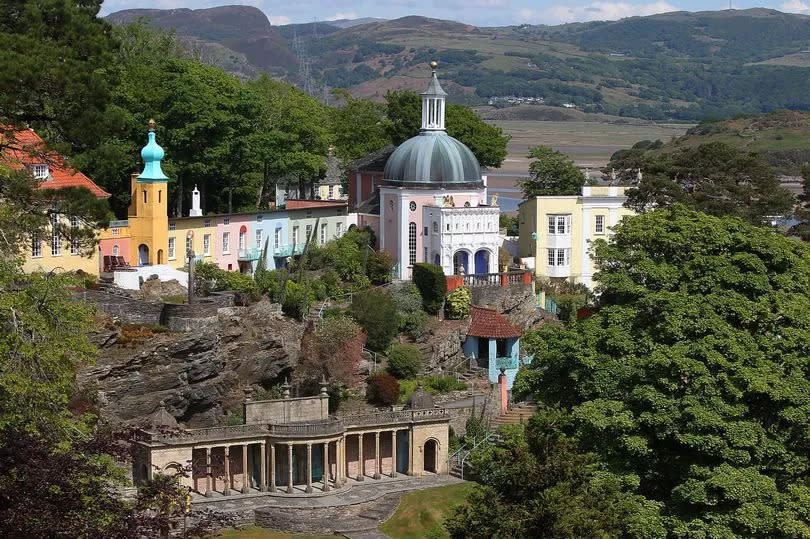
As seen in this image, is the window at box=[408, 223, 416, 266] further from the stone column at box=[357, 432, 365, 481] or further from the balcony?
the stone column at box=[357, 432, 365, 481]

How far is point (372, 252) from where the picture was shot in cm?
6931

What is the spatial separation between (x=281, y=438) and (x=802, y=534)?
22355 mm

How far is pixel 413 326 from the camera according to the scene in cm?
6400

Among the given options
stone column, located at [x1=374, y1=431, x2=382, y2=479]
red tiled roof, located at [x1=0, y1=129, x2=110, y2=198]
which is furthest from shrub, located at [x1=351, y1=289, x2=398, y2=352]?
red tiled roof, located at [x1=0, y1=129, x2=110, y2=198]

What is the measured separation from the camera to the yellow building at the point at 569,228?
244ft

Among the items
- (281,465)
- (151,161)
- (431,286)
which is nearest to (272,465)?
(281,465)

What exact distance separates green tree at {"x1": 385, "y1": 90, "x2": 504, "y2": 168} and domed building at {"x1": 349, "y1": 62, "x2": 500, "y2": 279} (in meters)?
9.55

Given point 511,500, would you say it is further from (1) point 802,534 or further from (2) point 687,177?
(2) point 687,177

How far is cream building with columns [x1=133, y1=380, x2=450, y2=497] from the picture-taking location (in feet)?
171

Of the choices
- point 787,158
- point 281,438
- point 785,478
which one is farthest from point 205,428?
point 787,158

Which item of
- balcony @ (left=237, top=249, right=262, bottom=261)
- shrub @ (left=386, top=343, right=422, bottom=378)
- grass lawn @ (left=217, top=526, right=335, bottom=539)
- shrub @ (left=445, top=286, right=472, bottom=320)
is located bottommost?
grass lawn @ (left=217, top=526, right=335, bottom=539)

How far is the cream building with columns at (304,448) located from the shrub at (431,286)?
27.2ft

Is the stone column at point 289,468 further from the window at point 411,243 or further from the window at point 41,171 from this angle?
the window at point 411,243

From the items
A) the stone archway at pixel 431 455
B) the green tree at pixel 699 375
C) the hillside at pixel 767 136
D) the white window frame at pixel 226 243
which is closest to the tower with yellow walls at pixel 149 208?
the white window frame at pixel 226 243
